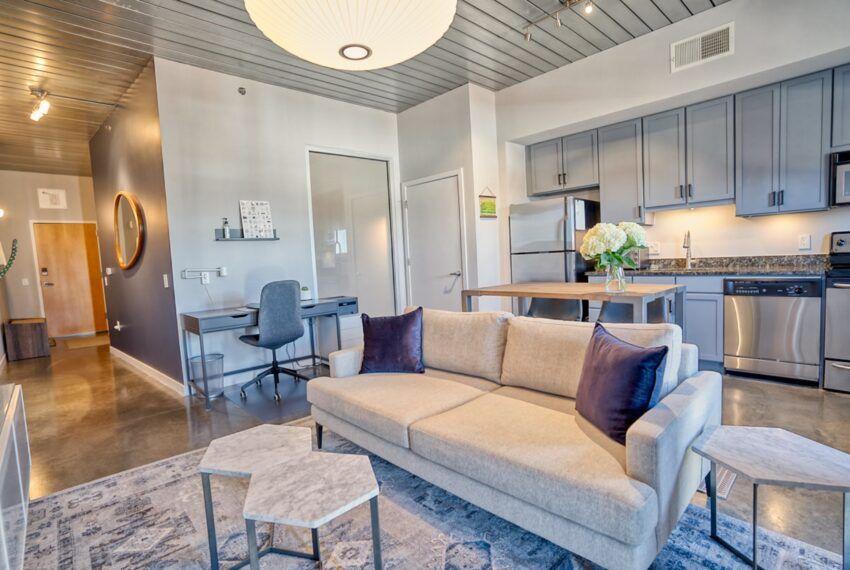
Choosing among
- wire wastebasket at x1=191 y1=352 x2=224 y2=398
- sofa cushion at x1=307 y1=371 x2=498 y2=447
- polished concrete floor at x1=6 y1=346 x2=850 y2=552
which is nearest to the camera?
polished concrete floor at x1=6 y1=346 x2=850 y2=552

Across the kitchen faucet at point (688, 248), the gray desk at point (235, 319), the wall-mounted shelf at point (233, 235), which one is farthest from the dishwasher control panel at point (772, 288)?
the wall-mounted shelf at point (233, 235)

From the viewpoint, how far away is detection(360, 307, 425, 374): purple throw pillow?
2662mm

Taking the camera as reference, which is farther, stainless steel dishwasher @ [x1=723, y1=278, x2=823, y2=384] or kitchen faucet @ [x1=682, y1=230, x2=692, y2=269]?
kitchen faucet @ [x1=682, y1=230, x2=692, y2=269]

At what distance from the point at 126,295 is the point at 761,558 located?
6012 millimetres

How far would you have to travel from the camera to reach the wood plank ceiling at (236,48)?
2.98m

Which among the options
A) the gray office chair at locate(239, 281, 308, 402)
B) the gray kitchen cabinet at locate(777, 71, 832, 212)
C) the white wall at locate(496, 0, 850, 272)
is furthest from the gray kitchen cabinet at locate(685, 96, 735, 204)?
the gray office chair at locate(239, 281, 308, 402)

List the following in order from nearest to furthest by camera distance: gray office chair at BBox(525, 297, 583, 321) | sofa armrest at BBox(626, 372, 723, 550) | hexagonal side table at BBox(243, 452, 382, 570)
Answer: hexagonal side table at BBox(243, 452, 382, 570)
sofa armrest at BBox(626, 372, 723, 550)
gray office chair at BBox(525, 297, 583, 321)

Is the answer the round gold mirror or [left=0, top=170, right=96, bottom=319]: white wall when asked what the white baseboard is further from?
[left=0, top=170, right=96, bottom=319]: white wall

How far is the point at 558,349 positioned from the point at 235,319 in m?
2.75

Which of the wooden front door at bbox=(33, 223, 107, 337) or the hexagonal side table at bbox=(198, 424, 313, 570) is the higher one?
the wooden front door at bbox=(33, 223, 107, 337)

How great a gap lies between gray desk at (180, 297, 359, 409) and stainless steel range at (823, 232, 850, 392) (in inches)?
156

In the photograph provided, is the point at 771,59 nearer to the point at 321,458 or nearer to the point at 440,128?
the point at 440,128

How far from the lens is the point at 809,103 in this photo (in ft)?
10.8

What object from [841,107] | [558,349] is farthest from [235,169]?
[841,107]
